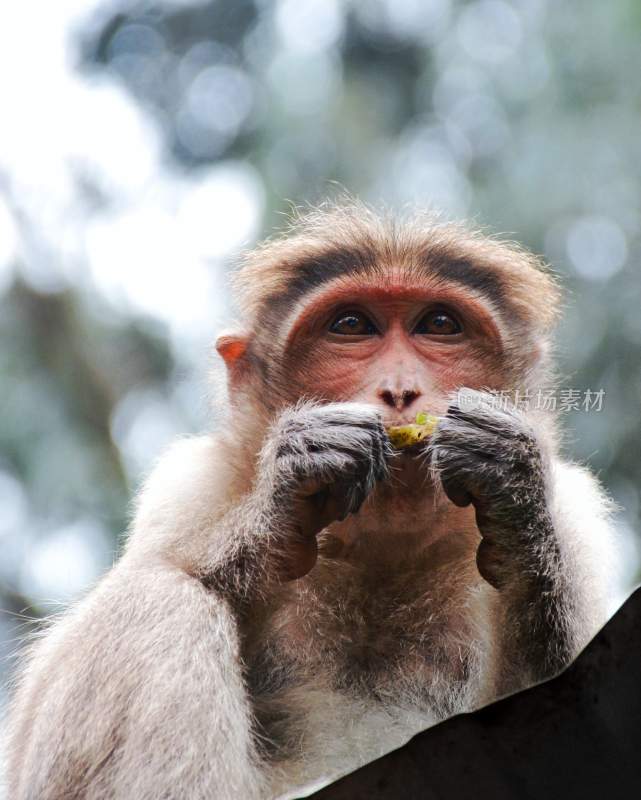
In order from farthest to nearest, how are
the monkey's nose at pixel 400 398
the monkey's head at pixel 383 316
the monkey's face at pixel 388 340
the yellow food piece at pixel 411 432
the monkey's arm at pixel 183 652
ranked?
the monkey's head at pixel 383 316
the monkey's face at pixel 388 340
the monkey's nose at pixel 400 398
the yellow food piece at pixel 411 432
the monkey's arm at pixel 183 652

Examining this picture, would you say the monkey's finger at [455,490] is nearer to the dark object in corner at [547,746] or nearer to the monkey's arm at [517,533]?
the monkey's arm at [517,533]

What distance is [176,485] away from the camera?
3.93 metres

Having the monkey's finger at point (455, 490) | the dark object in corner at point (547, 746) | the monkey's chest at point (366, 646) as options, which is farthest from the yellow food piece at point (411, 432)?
the dark object in corner at point (547, 746)

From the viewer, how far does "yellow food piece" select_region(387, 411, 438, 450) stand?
3.19m

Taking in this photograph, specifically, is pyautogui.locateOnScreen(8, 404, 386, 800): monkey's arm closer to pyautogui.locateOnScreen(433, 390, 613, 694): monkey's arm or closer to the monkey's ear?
pyautogui.locateOnScreen(433, 390, 613, 694): monkey's arm

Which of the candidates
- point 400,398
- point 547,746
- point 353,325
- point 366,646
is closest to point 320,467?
point 400,398

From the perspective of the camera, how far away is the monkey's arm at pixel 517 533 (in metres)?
3.03

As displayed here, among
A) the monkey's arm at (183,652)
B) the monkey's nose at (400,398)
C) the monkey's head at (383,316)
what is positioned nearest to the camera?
the monkey's arm at (183,652)

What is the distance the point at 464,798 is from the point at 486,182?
5.43 meters

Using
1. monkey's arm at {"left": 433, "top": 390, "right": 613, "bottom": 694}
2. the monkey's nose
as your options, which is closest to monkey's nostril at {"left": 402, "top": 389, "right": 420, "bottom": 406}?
the monkey's nose

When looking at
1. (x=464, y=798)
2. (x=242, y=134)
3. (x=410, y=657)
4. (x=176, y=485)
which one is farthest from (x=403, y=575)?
(x=242, y=134)

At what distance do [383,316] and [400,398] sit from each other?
1.89 feet

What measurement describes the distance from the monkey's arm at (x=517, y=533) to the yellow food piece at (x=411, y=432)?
0.13m

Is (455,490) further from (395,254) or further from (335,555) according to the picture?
(395,254)
